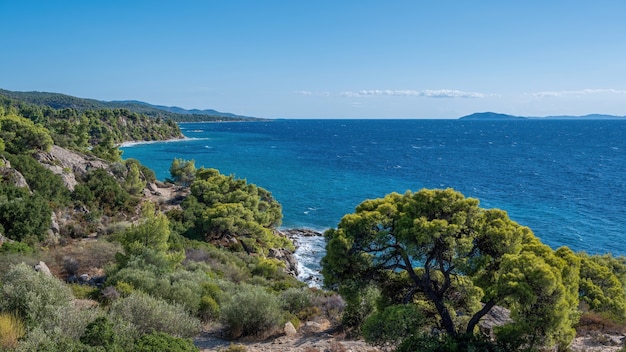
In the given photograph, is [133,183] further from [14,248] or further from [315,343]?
[315,343]

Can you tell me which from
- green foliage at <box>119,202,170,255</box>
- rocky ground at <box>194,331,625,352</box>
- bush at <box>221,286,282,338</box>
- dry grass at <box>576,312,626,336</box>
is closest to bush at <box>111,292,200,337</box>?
rocky ground at <box>194,331,625,352</box>

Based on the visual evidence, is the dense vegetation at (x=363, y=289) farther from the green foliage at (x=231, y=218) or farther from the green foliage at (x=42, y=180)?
the green foliage at (x=231, y=218)

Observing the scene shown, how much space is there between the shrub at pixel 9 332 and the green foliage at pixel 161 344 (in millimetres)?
2504

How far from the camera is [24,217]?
22500mm

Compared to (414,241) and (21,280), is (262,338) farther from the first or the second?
(21,280)

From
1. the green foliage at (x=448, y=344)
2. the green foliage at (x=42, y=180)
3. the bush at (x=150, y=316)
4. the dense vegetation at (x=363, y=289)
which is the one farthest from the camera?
the green foliage at (x=42, y=180)

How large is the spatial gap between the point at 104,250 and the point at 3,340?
12.2m

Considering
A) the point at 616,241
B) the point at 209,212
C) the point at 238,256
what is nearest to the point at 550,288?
the point at 238,256

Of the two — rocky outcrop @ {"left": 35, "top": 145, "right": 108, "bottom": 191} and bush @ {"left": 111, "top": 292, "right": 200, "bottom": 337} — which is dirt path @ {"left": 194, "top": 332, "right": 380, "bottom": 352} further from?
rocky outcrop @ {"left": 35, "top": 145, "right": 108, "bottom": 191}

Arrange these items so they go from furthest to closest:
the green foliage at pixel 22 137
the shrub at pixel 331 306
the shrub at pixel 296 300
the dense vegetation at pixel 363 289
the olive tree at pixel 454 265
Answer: the green foliage at pixel 22 137 < the shrub at pixel 296 300 < the shrub at pixel 331 306 < the dense vegetation at pixel 363 289 < the olive tree at pixel 454 265

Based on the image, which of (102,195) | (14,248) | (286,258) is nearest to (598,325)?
(286,258)

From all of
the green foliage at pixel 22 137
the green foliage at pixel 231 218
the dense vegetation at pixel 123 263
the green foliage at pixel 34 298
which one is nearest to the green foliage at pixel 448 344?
the dense vegetation at pixel 123 263

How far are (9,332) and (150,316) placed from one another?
2.99 meters

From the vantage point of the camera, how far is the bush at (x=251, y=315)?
1277 centimetres
